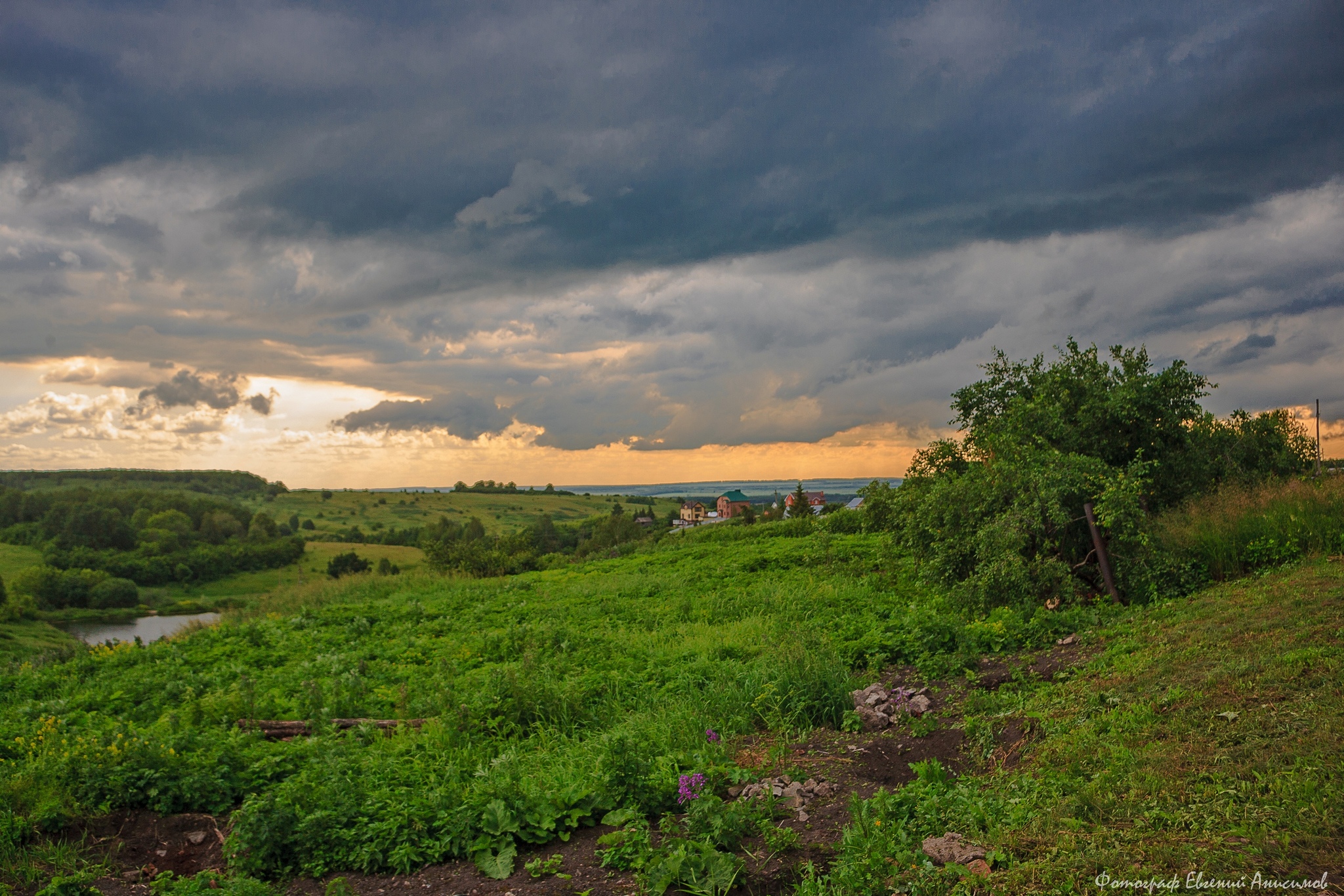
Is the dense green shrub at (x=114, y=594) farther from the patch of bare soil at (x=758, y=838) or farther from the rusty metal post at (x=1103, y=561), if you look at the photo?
the rusty metal post at (x=1103, y=561)

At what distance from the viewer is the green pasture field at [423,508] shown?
10094 centimetres

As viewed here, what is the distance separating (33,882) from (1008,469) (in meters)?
12.4

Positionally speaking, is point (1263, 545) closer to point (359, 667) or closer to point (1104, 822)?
point (1104, 822)

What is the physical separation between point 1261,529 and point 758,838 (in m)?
9.58

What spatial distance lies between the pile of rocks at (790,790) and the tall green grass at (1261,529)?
7860 mm

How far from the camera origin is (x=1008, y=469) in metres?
11.1

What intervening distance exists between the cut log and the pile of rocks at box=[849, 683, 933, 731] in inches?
221

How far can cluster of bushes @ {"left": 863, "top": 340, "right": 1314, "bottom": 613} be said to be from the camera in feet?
33.1

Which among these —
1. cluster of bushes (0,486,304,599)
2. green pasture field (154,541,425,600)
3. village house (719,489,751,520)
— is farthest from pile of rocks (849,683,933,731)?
village house (719,489,751,520)

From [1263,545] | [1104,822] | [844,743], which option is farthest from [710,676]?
[1263,545]

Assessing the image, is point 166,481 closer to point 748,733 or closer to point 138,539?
point 138,539

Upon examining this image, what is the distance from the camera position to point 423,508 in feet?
370

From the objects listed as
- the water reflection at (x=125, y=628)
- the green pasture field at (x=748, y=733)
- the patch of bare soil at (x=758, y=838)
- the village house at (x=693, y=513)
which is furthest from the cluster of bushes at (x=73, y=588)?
the patch of bare soil at (x=758, y=838)

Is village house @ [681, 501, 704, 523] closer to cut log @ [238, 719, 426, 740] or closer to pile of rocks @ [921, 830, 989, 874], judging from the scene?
cut log @ [238, 719, 426, 740]
